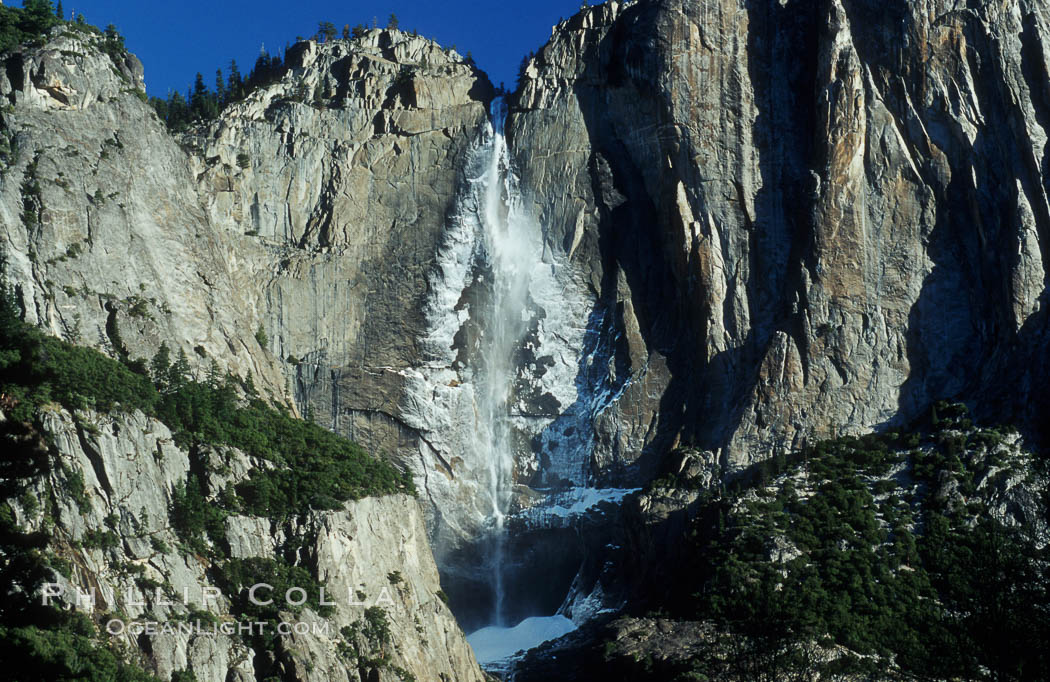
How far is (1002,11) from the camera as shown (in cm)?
7231

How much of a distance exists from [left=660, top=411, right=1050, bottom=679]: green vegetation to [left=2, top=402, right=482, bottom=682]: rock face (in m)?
13.1

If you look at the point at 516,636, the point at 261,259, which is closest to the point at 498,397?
the point at 516,636

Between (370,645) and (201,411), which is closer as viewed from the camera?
(370,645)

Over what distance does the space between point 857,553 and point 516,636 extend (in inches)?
831

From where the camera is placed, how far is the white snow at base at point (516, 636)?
2832 inches

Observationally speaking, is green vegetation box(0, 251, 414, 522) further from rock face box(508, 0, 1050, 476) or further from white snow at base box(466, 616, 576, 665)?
rock face box(508, 0, 1050, 476)

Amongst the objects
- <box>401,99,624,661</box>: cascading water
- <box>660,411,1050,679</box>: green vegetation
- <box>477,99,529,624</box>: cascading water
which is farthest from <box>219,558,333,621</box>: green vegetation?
<box>477,99,529,624</box>: cascading water

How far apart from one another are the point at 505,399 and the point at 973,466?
1115 inches

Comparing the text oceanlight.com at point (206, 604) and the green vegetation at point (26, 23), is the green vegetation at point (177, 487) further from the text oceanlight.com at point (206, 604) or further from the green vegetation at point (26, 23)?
the green vegetation at point (26, 23)

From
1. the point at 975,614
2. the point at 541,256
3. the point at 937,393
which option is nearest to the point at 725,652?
the point at 975,614

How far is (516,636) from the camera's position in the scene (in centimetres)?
7394

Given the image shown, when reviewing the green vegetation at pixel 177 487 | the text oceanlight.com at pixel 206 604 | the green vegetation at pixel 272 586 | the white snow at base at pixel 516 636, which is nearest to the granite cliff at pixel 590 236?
the white snow at base at pixel 516 636

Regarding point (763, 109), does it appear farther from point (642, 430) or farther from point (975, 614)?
point (975, 614)

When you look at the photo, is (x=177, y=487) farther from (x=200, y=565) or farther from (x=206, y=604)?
(x=206, y=604)
